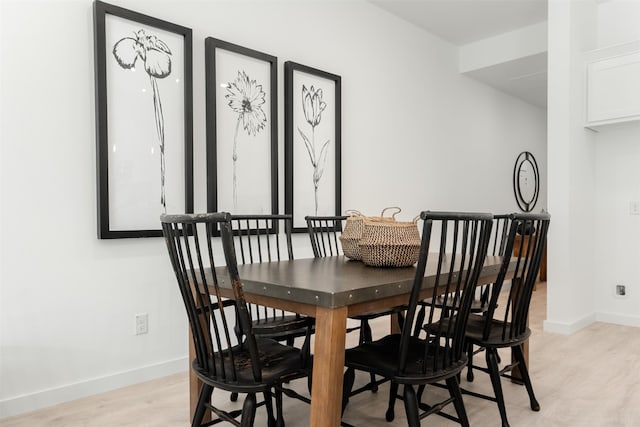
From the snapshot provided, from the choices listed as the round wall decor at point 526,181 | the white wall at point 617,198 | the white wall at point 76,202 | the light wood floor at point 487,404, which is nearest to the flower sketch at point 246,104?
the white wall at point 76,202

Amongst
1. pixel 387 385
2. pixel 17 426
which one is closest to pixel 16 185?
pixel 17 426

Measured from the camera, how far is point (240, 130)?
9.91ft

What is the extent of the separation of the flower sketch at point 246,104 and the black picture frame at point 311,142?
0.25m

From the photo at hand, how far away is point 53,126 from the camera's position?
227 cm

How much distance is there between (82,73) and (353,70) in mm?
2213

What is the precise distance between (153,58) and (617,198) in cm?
378

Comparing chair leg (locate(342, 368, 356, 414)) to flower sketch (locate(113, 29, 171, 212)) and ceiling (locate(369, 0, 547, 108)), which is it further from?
ceiling (locate(369, 0, 547, 108))

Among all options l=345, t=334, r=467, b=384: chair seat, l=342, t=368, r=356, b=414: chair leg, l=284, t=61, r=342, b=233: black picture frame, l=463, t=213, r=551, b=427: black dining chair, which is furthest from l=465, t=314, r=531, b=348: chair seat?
l=284, t=61, r=342, b=233: black picture frame

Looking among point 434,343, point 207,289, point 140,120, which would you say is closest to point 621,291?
point 434,343

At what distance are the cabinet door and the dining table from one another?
275cm

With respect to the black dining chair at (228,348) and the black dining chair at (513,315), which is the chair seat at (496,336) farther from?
the black dining chair at (228,348)

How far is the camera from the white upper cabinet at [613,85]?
354cm

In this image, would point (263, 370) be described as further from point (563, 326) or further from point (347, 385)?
point (563, 326)

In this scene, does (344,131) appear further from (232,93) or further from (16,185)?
(16,185)
